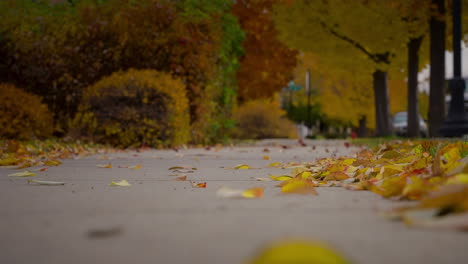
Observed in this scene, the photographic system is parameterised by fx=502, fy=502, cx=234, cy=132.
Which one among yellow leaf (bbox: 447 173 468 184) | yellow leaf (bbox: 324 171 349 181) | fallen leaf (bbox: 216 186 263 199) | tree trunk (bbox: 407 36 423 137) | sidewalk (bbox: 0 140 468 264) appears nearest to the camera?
sidewalk (bbox: 0 140 468 264)

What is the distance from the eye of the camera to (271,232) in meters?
1.86

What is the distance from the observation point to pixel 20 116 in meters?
9.52

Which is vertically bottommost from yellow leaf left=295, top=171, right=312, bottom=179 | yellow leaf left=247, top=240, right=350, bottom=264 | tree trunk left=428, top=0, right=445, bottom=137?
yellow leaf left=295, top=171, right=312, bottom=179

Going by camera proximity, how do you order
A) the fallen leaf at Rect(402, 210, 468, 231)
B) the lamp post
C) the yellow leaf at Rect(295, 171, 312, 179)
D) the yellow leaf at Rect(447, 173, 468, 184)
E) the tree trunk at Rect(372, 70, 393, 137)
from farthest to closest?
the tree trunk at Rect(372, 70, 393, 137), the lamp post, the yellow leaf at Rect(295, 171, 312, 179), the yellow leaf at Rect(447, 173, 468, 184), the fallen leaf at Rect(402, 210, 468, 231)

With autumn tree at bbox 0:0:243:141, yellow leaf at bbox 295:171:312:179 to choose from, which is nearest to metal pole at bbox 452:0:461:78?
autumn tree at bbox 0:0:243:141

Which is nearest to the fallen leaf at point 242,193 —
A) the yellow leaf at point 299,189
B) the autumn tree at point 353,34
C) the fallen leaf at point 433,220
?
the yellow leaf at point 299,189

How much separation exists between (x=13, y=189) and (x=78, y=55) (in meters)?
8.39

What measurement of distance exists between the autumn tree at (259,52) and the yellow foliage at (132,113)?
47.0ft

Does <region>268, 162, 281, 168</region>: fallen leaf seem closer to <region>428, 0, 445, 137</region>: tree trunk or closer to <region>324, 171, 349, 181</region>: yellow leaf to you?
<region>324, 171, 349, 181</region>: yellow leaf

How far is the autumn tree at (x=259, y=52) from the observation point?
24062mm

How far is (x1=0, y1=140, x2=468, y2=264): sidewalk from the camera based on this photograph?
1558 mm

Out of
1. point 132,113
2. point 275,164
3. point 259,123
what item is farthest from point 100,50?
point 259,123

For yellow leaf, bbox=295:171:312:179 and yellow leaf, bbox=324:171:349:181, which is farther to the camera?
yellow leaf, bbox=295:171:312:179

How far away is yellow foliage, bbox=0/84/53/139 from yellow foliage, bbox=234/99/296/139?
12.6 meters
